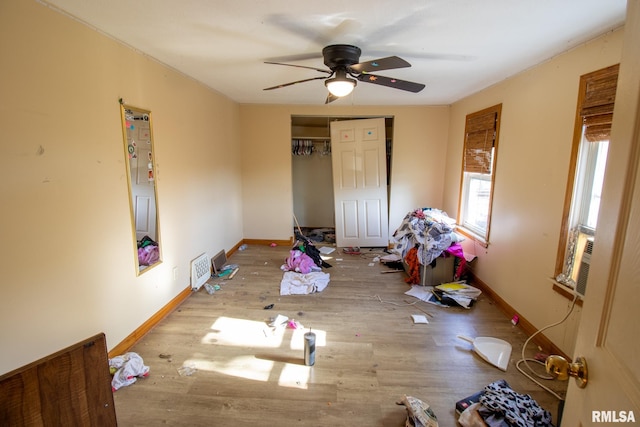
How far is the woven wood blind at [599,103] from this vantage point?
188 centimetres

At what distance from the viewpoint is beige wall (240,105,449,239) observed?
15.6 ft

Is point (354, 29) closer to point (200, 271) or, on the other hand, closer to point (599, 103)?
point (599, 103)

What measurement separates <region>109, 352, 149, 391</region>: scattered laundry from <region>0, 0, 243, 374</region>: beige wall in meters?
0.16

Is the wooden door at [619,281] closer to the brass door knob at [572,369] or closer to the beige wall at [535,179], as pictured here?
the brass door knob at [572,369]

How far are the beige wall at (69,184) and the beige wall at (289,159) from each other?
2.01 m

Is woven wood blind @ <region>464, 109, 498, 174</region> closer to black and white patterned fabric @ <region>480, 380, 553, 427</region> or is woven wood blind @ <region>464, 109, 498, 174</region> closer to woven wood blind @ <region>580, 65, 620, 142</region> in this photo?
woven wood blind @ <region>580, 65, 620, 142</region>

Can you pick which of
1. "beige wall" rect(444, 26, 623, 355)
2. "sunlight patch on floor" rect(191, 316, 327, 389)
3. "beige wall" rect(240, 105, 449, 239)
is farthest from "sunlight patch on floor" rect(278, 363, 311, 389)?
"beige wall" rect(240, 105, 449, 239)

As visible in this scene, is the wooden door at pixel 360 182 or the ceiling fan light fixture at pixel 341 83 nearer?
the ceiling fan light fixture at pixel 341 83

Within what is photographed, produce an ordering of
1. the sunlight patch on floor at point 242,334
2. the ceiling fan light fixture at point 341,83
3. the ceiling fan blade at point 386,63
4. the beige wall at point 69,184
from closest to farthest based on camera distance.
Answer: the beige wall at point 69,184 < the ceiling fan blade at point 386,63 < the ceiling fan light fixture at point 341,83 < the sunlight patch on floor at point 242,334

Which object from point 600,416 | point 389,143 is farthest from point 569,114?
point 389,143

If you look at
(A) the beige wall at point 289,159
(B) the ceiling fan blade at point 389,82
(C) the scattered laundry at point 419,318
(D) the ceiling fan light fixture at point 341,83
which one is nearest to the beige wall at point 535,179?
(C) the scattered laundry at point 419,318

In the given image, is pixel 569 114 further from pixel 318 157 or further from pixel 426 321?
pixel 318 157

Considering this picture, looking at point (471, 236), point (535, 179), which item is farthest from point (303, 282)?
point (535, 179)

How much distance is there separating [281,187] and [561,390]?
4.11m
